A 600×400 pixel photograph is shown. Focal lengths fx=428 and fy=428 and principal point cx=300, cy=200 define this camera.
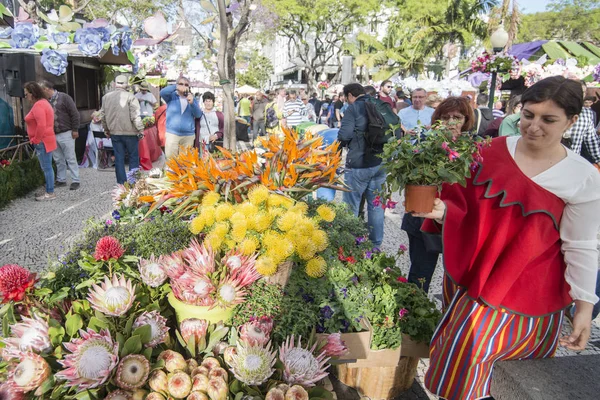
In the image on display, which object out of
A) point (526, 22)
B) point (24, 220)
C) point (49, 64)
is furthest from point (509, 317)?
A: point (526, 22)

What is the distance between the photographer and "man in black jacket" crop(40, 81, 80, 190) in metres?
6.86

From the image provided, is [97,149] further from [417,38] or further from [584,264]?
[417,38]

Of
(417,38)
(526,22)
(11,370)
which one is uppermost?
(526,22)

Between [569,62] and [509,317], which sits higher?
[569,62]

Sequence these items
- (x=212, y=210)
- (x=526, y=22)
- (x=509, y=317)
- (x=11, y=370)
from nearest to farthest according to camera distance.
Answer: (x=11, y=370) → (x=509, y=317) → (x=212, y=210) → (x=526, y=22)

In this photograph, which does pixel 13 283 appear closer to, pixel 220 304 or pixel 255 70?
pixel 220 304

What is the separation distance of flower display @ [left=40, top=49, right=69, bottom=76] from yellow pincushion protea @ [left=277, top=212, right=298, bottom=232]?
26.3 feet

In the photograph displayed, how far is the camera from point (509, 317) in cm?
165

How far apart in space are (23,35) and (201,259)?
8.26m

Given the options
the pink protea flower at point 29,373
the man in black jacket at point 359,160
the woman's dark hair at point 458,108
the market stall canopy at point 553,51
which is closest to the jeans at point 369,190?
the man in black jacket at point 359,160

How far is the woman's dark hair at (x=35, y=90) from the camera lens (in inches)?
245

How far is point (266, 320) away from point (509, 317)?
0.98 m

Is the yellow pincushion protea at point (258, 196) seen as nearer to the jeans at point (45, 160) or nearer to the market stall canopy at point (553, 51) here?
the jeans at point (45, 160)

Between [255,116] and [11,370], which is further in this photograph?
[255,116]
